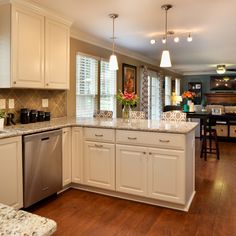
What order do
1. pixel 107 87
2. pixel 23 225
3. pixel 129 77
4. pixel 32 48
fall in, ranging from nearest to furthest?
pixel 23 225, pixel 32 48, pixel 107 87, pixel 129 77

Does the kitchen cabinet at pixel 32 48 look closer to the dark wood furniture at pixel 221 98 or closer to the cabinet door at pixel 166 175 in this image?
the cabinet door at pixel 166 175

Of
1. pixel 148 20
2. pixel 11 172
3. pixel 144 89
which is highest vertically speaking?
pixel 148 20

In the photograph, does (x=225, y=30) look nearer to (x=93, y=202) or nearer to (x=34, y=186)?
(x=93, y=202)

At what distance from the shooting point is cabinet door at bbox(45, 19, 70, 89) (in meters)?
3.49

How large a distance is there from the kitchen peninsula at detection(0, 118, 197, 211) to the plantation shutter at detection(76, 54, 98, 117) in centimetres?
142

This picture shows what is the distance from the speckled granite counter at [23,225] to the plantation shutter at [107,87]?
4602 millimetres

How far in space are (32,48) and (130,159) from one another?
6.00 ft

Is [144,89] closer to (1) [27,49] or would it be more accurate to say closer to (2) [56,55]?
(2) [56,55]

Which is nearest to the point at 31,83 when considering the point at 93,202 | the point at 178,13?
the point at 93,202

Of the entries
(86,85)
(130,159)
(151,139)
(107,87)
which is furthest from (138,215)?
(107,87)

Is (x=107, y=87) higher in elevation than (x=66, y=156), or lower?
higher

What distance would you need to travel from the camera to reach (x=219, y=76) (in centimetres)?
1239

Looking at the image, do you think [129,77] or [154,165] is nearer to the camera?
[154,165]

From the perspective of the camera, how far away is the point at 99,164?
11.0 feet
